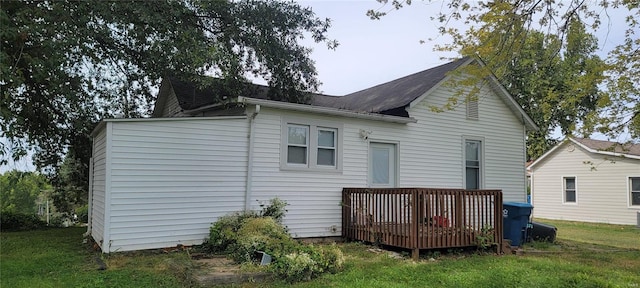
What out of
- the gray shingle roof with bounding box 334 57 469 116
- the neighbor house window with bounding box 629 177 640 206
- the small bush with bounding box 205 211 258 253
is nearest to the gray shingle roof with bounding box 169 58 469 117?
the gray shingle roof with bounding box 334 57 469 116

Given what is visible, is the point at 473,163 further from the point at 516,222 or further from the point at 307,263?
the point at 307,263

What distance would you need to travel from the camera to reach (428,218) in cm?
769

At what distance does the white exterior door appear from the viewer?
1020 cm

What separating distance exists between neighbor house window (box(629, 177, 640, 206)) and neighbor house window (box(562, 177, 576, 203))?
2.31 metres

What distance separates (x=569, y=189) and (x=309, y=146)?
52.2 ft

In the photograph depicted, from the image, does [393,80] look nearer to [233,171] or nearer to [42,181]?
[233,171]

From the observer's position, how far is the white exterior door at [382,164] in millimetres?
10195

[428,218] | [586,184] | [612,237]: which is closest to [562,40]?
[428,218]

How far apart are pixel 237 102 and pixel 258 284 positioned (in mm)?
3828

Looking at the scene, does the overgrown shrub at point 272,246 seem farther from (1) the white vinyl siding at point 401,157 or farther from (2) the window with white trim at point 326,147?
(2) the window with white trim at point 326,147

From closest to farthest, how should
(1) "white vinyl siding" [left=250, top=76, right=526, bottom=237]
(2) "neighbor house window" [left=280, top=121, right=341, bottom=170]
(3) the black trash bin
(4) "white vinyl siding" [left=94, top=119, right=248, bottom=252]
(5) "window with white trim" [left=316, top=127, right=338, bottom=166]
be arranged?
(4) "white vinyl siding" [left=94, top=119, right=248, bottom=252] → (1) "white vinyl siding" [left=250, top=76, right=526, bottom=237] → (2) "neighbor house window" [left=280, top=121, right=341, bottom=170] → (5) "window with white trim" [left=316, top=127, right=338, bottom=166] → (3) the black trash bin

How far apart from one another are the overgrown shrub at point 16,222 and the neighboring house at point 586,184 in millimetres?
19382

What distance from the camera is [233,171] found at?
27.7ft

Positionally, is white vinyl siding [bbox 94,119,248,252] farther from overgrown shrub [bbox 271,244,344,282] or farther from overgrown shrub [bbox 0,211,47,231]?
overgrown shrub [bbox 0,211,47,231]
